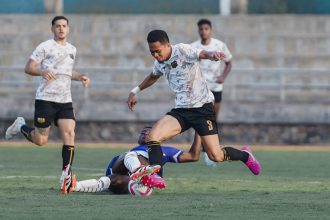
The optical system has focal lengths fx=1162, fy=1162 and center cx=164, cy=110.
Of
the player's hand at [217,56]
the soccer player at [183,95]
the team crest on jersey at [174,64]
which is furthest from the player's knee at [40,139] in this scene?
the player's hand at [217,56]

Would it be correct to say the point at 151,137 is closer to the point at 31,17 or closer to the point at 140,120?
the point at 140,120

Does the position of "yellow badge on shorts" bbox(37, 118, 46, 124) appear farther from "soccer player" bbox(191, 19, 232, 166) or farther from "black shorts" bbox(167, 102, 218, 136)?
"soccer player" bbox(191, 19, 232, 166)

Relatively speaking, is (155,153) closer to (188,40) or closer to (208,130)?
(208,130)

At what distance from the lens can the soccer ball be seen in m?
12.8

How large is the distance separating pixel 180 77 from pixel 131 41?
16.1 meters

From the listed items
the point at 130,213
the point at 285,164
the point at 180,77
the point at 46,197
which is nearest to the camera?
the point at 130,213

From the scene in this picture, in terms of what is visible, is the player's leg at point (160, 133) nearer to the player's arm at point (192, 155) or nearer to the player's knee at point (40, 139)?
the player's arm at point (192, 155)

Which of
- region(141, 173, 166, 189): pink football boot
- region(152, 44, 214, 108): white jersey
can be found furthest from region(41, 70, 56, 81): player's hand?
region(141, 173, 166, 189): pink football boot

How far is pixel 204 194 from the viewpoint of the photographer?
13039mm

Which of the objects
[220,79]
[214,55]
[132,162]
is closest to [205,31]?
[220,79]

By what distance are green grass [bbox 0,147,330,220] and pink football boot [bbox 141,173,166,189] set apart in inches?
6.9

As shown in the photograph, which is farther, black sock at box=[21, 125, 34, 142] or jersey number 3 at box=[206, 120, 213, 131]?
black sock at box=[21, 125, 34, 142]

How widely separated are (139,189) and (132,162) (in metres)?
0.35

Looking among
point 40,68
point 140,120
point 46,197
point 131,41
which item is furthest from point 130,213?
point 131,41
